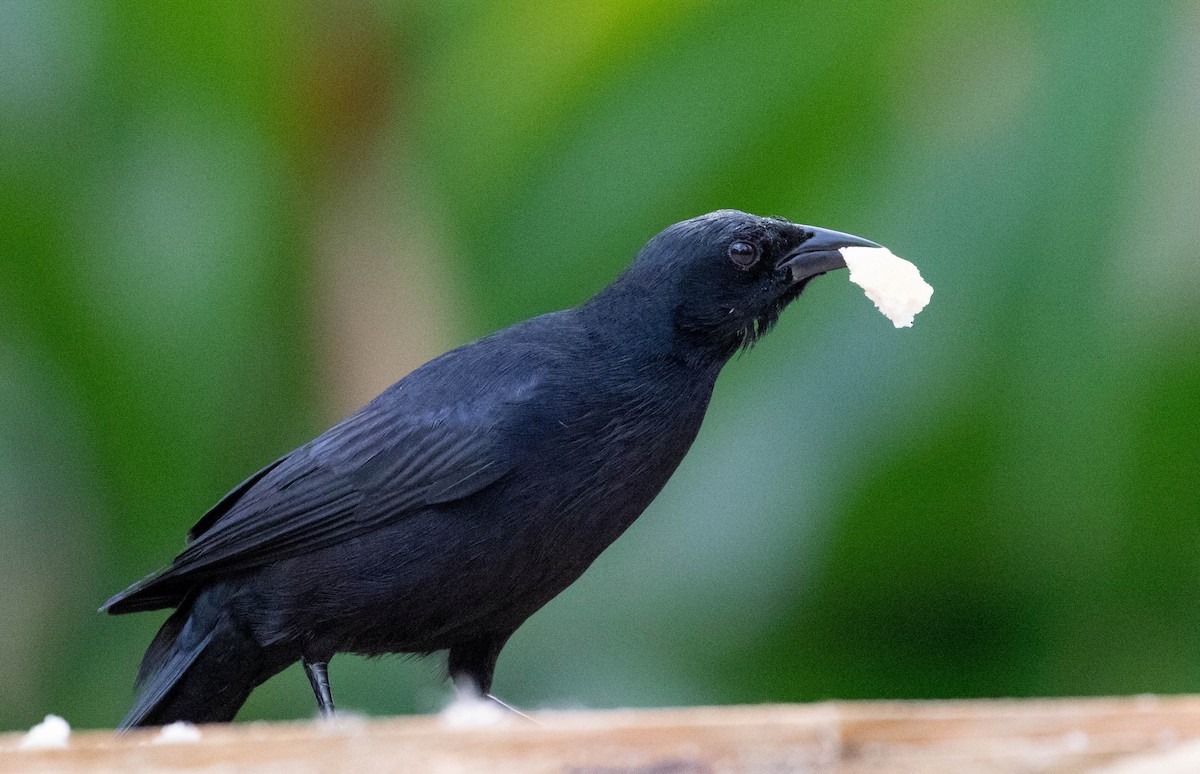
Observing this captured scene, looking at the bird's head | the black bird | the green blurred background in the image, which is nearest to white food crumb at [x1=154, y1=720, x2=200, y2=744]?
the black bird

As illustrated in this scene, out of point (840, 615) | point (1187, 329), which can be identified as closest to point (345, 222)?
point (840, 615)

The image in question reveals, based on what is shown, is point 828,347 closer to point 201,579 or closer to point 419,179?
point 419,179

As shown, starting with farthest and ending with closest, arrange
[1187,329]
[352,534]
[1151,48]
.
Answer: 1. [1151,48]
2. [1187,329]
3. [352,534]

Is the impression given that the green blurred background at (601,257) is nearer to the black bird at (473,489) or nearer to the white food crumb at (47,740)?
the black bird at (473,489)

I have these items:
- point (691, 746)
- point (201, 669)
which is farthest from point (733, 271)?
point (691, 746)

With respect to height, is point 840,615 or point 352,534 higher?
point 352,534

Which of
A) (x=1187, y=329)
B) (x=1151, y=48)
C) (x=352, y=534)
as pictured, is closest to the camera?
(x=352, y=534)
